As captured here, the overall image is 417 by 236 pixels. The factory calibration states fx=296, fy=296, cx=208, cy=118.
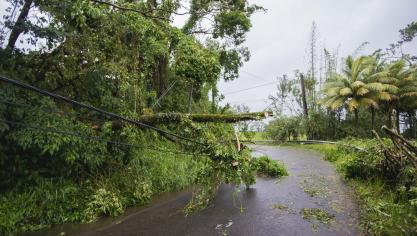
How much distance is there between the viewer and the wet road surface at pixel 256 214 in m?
6.39

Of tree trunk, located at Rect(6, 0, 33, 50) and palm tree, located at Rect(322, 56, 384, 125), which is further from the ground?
palm tree, located at Rect(322, 56, 384, 125)

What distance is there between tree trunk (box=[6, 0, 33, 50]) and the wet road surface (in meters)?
4.82

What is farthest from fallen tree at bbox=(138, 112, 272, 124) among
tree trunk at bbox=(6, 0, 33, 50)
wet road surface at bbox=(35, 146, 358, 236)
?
tree trunk at bbox=(6, 0, 33, 50)

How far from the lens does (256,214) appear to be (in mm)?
7488

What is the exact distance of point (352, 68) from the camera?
866 inches

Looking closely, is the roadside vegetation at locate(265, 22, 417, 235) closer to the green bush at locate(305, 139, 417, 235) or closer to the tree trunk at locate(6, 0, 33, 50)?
the green bush at locate(305, 139, 417, 235)

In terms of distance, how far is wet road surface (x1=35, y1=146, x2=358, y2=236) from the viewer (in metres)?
6.39

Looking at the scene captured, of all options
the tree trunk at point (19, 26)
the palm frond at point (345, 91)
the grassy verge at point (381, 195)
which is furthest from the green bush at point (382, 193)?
the palm frond at point (345, 91)

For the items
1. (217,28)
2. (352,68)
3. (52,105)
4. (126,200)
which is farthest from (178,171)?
(352,68)

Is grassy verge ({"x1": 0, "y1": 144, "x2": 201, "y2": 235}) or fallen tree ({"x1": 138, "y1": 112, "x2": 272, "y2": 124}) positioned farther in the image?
fallen tree ({"x1": 138, "y1": 112, "x2": 272, "y2": 124})

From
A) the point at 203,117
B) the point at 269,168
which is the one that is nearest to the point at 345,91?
the point at 269,168

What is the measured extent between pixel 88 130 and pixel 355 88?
62.3ft

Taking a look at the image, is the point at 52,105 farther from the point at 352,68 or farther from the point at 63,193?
the point at 352,68

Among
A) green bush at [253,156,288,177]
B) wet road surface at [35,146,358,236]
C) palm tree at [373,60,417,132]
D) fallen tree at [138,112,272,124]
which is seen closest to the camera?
wet road surface at [35,146,358,236]
